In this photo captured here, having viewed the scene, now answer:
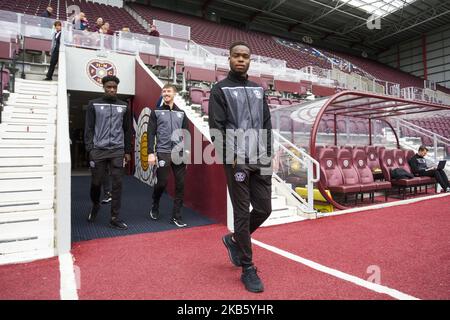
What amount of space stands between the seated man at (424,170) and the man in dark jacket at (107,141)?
6.46m

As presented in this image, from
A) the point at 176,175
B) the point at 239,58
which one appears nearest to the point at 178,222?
the point at 176,175

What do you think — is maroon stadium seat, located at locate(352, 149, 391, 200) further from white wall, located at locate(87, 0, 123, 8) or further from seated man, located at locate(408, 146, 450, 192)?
white wall, located at locate(87, 0, 123, 8)

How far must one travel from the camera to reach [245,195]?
2.08 m

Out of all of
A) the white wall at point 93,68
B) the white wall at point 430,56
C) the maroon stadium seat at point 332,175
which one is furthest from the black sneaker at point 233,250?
the white wall at point 430,56

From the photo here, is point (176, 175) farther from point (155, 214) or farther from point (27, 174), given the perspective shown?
point (27, 174)

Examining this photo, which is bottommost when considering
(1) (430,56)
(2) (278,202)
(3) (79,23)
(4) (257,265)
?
(4) (257,265)

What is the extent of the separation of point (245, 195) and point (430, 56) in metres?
31.3

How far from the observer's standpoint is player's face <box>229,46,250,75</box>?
217 centimetres

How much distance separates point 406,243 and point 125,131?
3209 millimetres

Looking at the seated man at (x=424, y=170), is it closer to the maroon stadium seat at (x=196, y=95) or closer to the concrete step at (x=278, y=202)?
the concrete step at (x=278, y=202)

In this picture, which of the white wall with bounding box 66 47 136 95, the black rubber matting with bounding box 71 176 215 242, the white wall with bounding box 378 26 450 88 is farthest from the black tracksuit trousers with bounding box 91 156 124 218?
the white wall with bounding box 378 26 450 88

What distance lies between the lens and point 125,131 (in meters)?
3.58

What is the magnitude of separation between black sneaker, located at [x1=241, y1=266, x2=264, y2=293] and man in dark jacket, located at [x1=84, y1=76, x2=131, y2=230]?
1.90m

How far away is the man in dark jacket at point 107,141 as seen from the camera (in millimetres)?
3385
